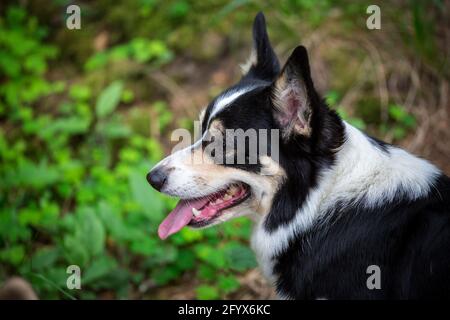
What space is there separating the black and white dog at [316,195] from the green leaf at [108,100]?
2.35 meters

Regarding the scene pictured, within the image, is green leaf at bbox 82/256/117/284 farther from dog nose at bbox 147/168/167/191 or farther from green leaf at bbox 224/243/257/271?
dog nose at bbox 147/168/167/191

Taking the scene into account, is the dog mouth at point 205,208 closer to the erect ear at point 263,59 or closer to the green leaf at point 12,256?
the erect ear at point 263,59

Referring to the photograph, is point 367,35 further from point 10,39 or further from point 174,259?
point 10,39

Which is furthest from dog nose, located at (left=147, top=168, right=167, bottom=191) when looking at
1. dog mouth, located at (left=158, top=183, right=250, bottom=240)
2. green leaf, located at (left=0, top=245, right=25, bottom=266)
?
green leaf, located at (left=0, top=245, right=25, bottom=266)

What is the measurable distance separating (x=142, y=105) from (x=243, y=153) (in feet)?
9.28

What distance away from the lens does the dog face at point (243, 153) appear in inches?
94.6

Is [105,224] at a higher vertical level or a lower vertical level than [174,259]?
higher

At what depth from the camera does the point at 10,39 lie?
547 cm

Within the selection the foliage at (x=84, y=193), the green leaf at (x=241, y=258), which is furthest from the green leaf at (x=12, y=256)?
the green leaf at (x=241, y=258)

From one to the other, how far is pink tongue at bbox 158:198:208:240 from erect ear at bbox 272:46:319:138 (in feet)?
2.04

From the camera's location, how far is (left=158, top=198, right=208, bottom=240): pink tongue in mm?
2730
